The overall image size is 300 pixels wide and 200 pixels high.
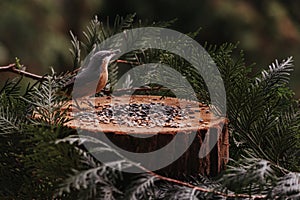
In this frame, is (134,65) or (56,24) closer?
(134,65)

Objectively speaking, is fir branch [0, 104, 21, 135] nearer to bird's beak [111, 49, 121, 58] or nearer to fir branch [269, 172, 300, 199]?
bird's beak [111, 49, 121, 58]

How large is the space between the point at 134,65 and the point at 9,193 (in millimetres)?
318

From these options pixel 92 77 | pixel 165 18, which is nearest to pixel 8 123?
pixel 92 77

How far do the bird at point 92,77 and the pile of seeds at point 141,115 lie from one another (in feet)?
0.10

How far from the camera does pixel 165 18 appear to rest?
2570mm

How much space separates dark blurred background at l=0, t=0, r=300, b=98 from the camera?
2.03m

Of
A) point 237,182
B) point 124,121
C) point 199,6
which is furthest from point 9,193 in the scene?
point 199,6

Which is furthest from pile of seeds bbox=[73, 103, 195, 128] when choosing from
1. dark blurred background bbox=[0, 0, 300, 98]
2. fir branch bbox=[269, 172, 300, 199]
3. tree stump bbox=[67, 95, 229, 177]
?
dark blurred background bbox=[0, 0, 300, 98]

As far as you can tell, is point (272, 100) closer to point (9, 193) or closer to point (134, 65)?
point (134, 65)

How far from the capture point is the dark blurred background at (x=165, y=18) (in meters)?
2.03

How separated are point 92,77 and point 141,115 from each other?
93mm

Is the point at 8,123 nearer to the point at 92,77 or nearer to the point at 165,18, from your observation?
the point at 92,77

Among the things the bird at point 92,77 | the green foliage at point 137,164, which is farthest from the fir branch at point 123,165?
the bird at point 92,77

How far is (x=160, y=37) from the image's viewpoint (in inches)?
37.3
